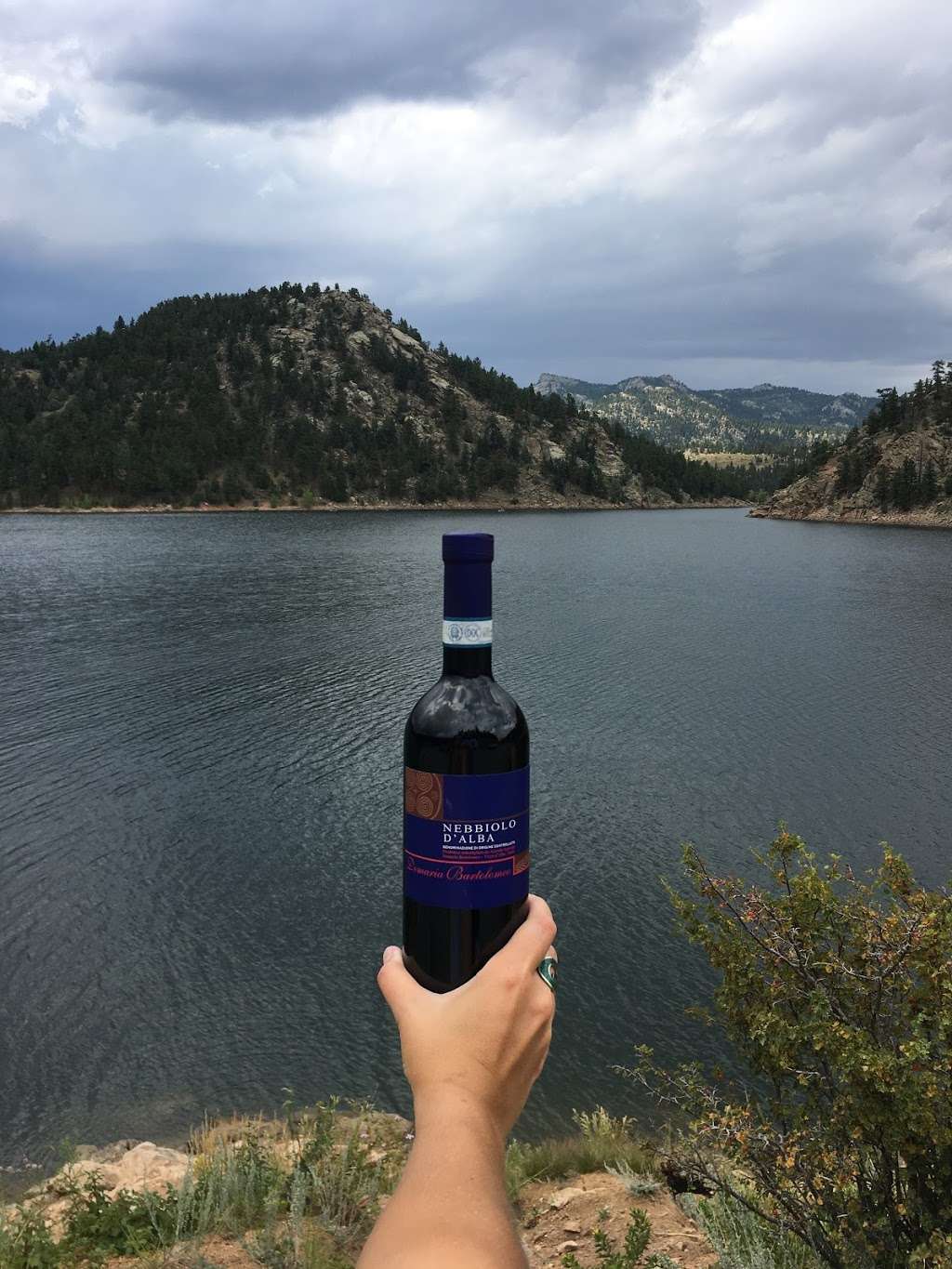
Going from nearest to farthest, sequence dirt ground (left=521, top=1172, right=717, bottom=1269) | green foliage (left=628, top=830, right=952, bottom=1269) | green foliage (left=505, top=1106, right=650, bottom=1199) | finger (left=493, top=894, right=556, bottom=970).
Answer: finger (left=493, top=894, right=556, bottom=970) < green foliage (left=628, top=830, right=952, bottom=1269) < dirt ground (left=521, top=1172, right=717, bottom=1269) < green foliage (left=505, top=1106, right=650, bottom=1199)

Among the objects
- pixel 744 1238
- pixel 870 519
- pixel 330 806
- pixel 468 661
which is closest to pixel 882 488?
pixel 870 519

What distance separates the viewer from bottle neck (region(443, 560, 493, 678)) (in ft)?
8.82

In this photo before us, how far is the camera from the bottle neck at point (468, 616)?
2689mm

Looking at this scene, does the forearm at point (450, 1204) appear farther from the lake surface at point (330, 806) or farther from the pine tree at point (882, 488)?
the pine tree at point (882, 488)

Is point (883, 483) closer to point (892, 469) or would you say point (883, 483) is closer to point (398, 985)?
point (892, 469)

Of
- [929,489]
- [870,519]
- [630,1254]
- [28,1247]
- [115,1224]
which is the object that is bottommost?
[115,1224]

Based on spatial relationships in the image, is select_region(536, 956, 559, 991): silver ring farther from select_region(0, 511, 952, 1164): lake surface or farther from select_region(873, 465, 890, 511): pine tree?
select_region(873, 465, 890, 511): pine tree

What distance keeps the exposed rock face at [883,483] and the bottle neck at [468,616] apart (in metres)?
151

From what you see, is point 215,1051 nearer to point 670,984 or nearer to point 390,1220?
point 670,984

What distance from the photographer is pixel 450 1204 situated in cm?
184

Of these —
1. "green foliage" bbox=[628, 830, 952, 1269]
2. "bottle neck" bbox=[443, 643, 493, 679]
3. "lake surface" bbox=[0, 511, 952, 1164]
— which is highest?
"bottle neck" bbox=[443, 643, 493, 679]

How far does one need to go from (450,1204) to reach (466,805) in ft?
3.48

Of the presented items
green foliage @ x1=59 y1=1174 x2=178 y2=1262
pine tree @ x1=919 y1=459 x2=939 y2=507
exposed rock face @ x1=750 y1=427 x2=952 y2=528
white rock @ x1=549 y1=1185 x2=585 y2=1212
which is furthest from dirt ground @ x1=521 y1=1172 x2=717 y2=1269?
pine tree @ x1=919 y1=459 x2=939 y2=507

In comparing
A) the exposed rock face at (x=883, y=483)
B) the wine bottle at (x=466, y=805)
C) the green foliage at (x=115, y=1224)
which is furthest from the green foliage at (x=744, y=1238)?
the exposed rock face at (x=883, y=483)
